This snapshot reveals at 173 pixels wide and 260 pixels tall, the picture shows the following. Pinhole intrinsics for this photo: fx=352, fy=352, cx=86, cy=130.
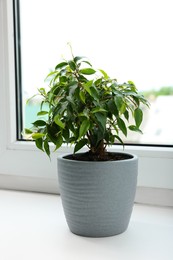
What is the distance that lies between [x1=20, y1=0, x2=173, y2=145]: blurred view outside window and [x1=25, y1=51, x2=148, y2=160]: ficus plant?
251 millimetres

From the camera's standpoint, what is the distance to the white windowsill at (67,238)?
1.90ft

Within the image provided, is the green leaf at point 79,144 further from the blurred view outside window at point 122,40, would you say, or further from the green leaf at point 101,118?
the blurred view outside window at point 122,40

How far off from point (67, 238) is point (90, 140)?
0.18m

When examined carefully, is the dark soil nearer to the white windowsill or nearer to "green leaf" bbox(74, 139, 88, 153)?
"green leaf" bbox(74, 139, 88, 153)

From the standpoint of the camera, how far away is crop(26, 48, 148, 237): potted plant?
0.59m

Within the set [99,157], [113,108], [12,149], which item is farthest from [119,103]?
[12,149]

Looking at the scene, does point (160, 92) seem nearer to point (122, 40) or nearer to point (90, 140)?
point (122, 40)

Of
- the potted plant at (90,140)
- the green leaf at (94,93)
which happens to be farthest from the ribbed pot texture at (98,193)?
the green leaf at (94,93)

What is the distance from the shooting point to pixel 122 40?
35.2 inches

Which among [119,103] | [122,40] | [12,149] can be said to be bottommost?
[12,149]

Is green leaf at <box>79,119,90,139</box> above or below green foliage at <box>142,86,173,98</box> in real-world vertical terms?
below

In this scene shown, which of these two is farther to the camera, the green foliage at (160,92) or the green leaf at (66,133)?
the green foliage at (160,92)

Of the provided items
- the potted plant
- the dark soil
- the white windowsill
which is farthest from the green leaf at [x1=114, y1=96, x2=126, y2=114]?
the white windowsill

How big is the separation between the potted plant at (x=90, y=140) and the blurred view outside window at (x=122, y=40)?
25 cm
